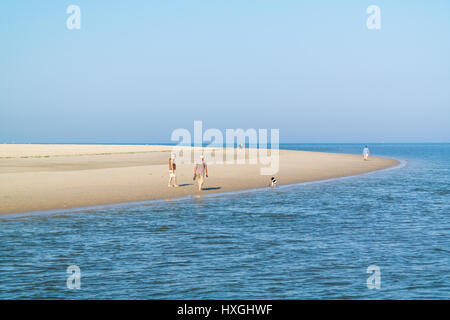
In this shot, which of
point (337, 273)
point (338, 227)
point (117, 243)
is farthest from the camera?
point (338, 227)

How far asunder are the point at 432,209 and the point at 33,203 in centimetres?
1843

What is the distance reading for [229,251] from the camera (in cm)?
1365

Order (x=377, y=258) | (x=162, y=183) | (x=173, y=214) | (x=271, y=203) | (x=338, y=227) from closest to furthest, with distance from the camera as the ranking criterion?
1. (x=377, y=258)
2. (x=338, y=227)
3. (x=173, y=214)
4. (x=271, y=203)
5. (x=162, y=183)

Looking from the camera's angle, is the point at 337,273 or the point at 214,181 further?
the point at 214,181

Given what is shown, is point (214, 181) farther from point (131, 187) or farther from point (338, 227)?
point (338, 227)

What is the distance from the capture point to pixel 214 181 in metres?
34.2

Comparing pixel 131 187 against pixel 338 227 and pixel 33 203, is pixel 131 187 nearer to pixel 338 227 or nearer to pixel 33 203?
pixel 33 203

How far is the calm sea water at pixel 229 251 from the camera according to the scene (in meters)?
10.4

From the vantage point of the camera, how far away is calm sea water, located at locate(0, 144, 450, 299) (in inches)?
411

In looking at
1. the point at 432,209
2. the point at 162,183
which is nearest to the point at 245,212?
the point at 432,209

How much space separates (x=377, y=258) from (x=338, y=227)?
14.7ft
